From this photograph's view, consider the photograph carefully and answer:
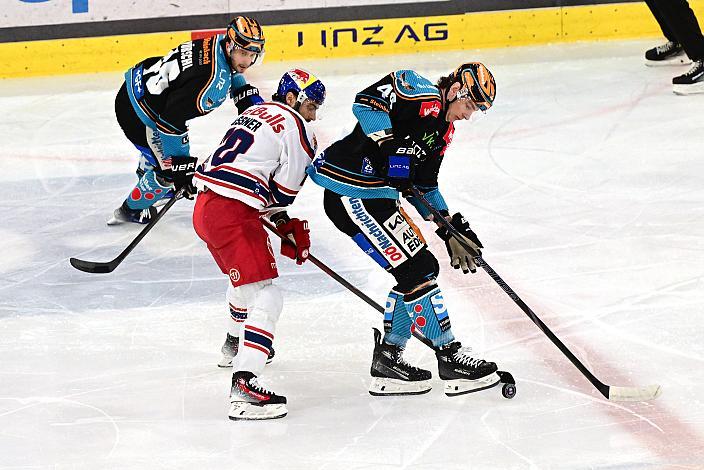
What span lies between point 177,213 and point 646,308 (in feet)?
7.86

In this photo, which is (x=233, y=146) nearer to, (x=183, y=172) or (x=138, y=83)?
(x=183, y=172)

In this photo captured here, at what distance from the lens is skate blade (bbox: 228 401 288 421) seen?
3.31 metres

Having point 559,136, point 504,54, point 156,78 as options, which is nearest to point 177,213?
point 156,78

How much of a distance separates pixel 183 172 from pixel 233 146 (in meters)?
1.26

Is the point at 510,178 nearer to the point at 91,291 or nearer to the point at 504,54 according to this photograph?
the point at 91,291

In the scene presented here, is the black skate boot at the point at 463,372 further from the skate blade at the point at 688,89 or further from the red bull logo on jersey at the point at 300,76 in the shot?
the skate blade at the point at 688,89

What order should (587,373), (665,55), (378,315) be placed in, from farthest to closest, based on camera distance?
(665,55) < (378,315) < (587,373)

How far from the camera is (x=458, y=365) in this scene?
347 centimetres

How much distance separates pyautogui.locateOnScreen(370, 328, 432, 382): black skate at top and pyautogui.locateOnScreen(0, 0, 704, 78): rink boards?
194 inches

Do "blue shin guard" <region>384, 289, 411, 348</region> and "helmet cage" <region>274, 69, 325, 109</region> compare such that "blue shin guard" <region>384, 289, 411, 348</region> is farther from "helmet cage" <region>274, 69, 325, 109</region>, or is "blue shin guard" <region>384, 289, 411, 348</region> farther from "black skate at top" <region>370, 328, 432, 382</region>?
"helmet cage" <region>274, 69, 325, 109</region>

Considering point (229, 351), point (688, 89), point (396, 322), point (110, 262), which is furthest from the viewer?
point (688, 89)

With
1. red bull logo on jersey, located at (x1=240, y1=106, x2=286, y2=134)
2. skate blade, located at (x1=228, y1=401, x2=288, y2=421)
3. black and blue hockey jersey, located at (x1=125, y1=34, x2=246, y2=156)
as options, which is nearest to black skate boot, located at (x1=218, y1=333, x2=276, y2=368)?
skate blade, located at (x1=228, y1=401, x2=288, y2=421)

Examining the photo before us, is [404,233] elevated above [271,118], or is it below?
below

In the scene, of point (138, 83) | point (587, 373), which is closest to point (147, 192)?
point (138, 83)
